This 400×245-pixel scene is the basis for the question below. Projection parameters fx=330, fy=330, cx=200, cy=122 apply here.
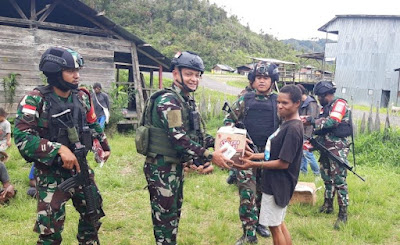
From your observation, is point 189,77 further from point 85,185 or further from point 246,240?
point 246,240

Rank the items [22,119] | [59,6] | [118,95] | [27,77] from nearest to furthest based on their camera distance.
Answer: [22,119]
[27,77]
[59,6]
[118,95]

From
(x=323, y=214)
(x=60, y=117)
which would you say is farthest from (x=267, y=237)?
(x=60, y=117)

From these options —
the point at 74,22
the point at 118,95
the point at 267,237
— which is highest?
the point at 74,22

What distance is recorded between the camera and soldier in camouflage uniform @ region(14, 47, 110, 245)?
272 cm

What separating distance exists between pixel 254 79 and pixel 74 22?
31.6 ft

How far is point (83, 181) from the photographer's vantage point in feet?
9.76

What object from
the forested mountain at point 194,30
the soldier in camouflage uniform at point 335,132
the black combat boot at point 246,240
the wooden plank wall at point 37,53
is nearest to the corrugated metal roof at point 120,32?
the wooden plank wall at point 37,53

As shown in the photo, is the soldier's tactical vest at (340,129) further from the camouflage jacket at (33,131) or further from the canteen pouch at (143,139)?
the camouflage jacket at (33,131)

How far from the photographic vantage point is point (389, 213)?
5195 mm

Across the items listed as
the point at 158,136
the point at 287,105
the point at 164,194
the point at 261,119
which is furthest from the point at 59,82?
the point at 261,119

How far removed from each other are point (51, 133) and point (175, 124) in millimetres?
1089

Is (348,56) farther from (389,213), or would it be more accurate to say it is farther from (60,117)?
(60,117)

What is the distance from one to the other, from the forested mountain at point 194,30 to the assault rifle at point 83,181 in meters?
37.6

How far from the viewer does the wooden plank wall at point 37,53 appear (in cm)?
975
